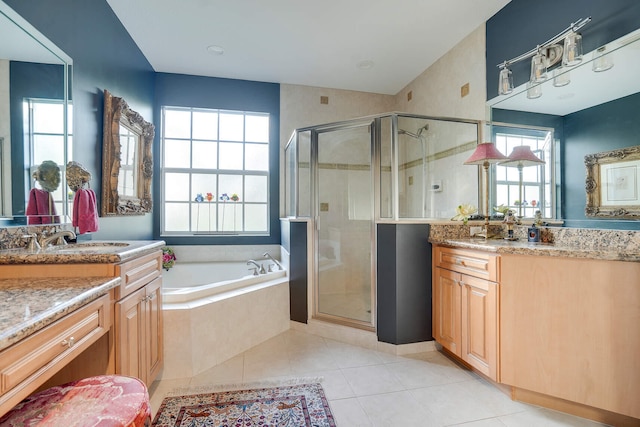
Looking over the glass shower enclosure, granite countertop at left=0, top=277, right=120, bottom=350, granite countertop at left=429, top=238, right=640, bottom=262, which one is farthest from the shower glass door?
granite countertop at left=0, top=277, right=120, bottom=350

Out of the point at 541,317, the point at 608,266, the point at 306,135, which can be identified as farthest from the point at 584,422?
the point at 306,135

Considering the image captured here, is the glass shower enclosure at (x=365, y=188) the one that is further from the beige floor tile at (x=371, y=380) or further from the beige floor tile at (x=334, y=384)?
the beige floor tile at (x=334, y=384)

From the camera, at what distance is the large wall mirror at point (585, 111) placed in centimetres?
159

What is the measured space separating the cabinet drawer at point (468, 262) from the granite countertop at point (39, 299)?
200 centimetres

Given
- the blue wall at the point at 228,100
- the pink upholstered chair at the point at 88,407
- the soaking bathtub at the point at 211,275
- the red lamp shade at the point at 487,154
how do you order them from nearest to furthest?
the pink upholstered chair at the point at 88,407, the red lamp shade at the point at 487,154, the soaking bathtub at the point at 211,275, the blue wall at the point at 228,100

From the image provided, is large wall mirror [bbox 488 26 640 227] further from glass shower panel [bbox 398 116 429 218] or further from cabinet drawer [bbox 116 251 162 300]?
cabinet drawer [bbox 116 251 162 300]

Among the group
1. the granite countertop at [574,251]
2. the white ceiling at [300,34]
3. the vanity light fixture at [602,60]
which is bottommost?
the granite countertop at [574,251]

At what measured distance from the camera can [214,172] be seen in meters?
3.65

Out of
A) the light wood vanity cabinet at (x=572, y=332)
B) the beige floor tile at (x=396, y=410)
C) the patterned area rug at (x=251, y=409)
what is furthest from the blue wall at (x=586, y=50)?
the patterned area rug at (x=251, y=409)

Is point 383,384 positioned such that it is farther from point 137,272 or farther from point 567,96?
point 567,96

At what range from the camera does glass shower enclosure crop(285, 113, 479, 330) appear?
2.45 meters

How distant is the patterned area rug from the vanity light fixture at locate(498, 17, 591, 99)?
8.35ft

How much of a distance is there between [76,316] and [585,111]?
2.79 meters

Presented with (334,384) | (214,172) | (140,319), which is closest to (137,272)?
(140,319)
